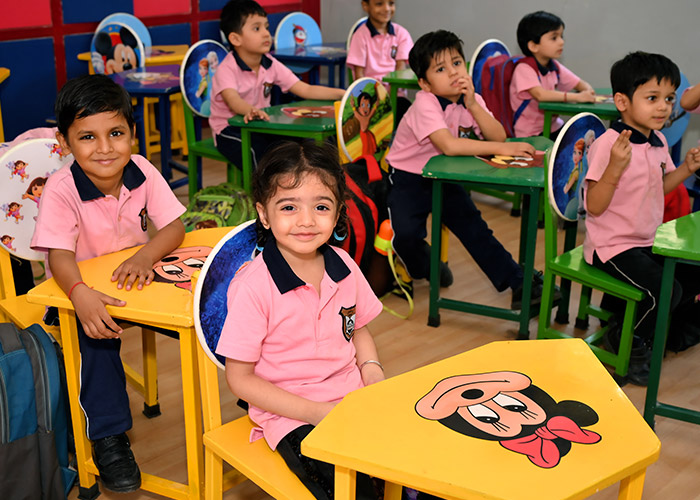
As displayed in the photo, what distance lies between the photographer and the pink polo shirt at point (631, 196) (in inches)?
93.4

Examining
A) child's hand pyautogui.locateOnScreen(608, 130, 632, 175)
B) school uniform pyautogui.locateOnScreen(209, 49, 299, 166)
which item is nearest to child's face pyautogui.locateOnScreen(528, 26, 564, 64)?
school uniform pyautogui.locateOnScreen(209, 49, 299, 166)

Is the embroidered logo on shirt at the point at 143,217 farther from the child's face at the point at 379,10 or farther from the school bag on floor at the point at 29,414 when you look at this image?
the child's face at the point at 379,10

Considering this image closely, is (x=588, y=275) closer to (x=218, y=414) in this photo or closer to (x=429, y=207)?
(x=429, y=207)

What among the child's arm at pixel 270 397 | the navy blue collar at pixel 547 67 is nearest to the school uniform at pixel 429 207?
the navy blue collar at pixel 547 67

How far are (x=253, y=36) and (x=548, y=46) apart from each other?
1475mm

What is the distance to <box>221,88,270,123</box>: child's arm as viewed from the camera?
3.29 m

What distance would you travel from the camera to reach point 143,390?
7.75 ft

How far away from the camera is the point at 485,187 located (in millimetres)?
2748

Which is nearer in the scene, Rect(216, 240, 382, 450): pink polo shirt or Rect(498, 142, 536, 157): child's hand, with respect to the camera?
Rect(216, 240, 382, 450): pink polo shirt

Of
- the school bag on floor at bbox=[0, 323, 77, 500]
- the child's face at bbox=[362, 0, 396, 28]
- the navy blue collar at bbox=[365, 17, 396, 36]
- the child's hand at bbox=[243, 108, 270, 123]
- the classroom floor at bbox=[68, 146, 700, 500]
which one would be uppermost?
the child's face at bbox=[362, 0, 396, 28]

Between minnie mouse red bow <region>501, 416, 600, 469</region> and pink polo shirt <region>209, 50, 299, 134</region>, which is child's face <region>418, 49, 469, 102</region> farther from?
minnie mouse red bow <region>501, 416, 600, 469</region>

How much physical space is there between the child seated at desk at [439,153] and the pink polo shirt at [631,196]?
1.54 ft

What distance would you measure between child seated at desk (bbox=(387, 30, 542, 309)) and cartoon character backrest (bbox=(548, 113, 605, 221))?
34cm

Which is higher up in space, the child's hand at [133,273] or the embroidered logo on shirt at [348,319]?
the child's hand at [133,273]
